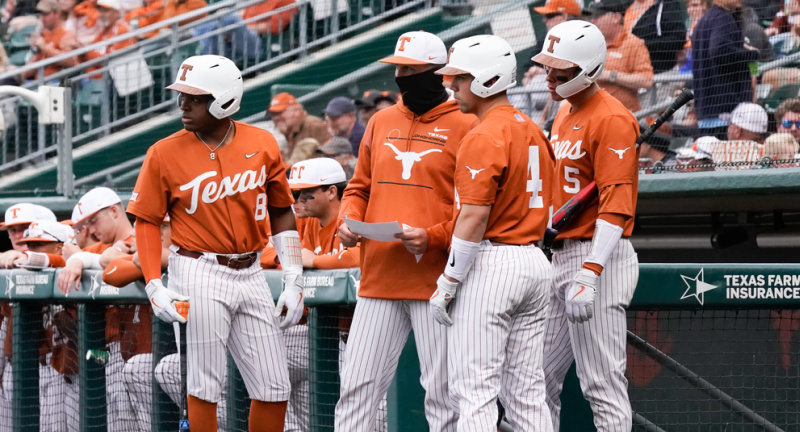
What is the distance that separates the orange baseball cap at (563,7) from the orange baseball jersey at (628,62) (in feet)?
1.61

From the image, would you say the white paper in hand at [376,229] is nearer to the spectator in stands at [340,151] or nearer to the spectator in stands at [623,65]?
the spectator in stands at [623,65]

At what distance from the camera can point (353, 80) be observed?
810cm

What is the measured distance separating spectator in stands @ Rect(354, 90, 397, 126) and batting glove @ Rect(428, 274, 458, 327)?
3.75m

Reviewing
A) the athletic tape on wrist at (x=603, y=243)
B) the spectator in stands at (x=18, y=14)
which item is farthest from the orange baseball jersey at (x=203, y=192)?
the spectator in stands at (x=18, y=14)

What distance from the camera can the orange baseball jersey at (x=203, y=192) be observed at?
4484mm

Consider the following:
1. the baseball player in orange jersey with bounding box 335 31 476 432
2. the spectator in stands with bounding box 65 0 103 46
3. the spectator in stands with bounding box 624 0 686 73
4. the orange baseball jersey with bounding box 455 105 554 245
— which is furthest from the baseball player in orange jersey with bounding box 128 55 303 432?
the spectator in stands with bounding box 65 0 103 46

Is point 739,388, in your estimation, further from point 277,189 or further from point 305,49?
point 305,49

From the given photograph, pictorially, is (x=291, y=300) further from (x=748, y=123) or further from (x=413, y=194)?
(x=748, y=123)

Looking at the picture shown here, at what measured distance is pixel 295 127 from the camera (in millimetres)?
7891

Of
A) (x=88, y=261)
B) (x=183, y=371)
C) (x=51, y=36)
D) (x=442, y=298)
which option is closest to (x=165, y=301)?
(x=183, y=371)

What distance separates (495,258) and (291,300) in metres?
1.16

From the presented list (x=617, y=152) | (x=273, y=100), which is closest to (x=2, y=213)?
(x=273, y=100)

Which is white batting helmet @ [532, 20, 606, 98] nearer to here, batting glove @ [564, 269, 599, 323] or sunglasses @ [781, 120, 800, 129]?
batting glove @ [564, 269, 599, 323]

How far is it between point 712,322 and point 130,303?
116 inches
